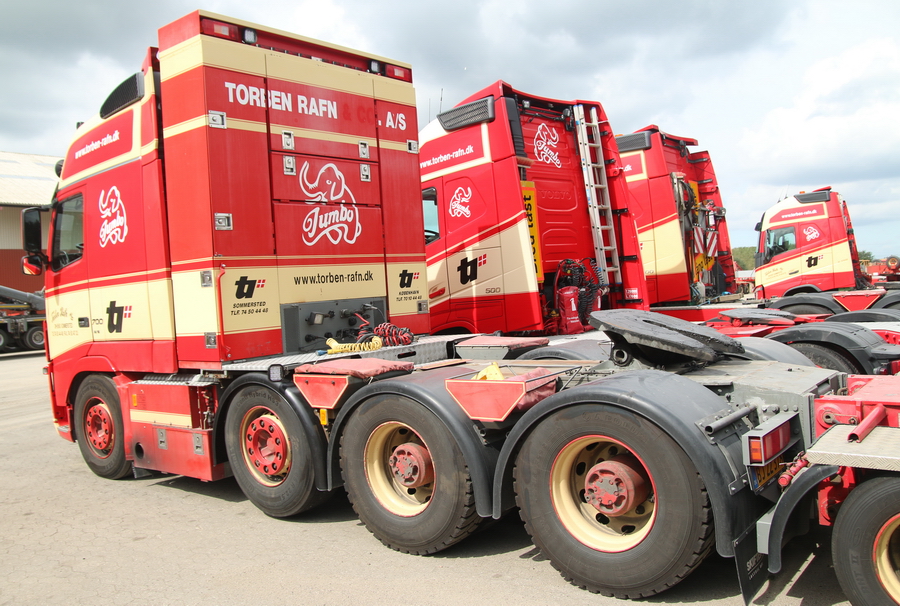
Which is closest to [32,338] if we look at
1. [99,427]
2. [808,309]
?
[99,427]

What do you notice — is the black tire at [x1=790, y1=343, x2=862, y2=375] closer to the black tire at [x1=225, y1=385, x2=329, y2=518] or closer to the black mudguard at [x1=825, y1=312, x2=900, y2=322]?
the black mudguard at [x1=825, y1=312, x2=900, y2=322]

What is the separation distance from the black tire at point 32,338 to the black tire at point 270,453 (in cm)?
2209

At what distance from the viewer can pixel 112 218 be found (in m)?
6.08

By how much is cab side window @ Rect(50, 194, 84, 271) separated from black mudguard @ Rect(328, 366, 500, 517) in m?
3.92

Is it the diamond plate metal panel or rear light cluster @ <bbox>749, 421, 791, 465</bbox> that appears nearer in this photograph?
the diamond plate metal panel

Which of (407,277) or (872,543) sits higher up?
(407,277)

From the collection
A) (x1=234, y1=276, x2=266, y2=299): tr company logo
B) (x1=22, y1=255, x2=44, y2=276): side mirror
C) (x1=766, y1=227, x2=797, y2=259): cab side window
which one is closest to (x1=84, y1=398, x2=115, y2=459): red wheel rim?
(x1=22, y1=255, x2=44, y2=276): side mirror

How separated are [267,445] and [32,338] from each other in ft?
74.3

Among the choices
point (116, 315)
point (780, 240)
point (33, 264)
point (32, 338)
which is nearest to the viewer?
point (116, 315)

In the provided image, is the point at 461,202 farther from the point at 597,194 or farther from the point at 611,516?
the point at 611,516

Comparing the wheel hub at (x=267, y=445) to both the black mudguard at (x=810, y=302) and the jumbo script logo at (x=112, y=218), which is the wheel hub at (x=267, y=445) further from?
the black mudguard at (x=810, y=302)

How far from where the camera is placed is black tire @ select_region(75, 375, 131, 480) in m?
6.38

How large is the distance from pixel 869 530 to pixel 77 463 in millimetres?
7499

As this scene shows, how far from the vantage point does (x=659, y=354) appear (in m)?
4.09
